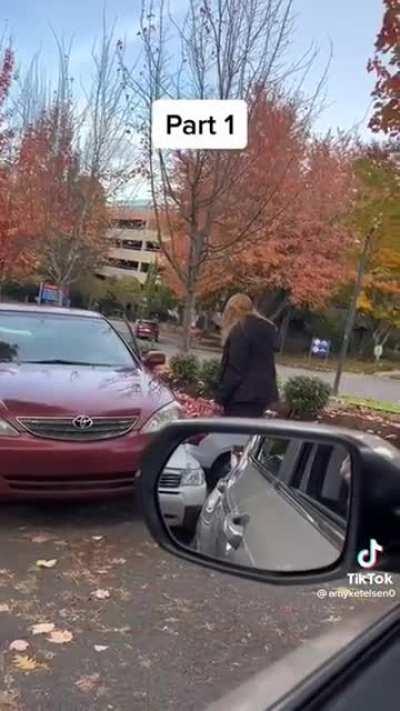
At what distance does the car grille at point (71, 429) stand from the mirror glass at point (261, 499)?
2218 millimetres

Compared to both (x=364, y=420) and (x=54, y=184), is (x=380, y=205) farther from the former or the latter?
(x=54, y=184)

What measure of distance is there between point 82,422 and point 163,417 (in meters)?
0.59

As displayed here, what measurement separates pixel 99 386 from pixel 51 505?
90cm

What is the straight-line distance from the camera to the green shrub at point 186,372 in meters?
10.5

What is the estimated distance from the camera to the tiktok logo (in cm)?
111

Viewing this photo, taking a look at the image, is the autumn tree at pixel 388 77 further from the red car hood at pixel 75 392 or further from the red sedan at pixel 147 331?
the red sedan at pixel 147 331

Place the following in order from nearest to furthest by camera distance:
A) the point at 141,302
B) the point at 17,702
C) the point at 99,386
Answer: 1. the point at 17,702
2. the point at 99,386
3. the point at 141,302

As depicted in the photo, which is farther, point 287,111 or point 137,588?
point 287,111

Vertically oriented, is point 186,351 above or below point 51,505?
above

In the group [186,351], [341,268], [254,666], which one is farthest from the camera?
[341,268]

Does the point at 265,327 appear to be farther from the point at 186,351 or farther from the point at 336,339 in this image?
the point at 336,339

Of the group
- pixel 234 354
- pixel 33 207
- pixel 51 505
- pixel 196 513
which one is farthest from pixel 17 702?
pixel 33 207

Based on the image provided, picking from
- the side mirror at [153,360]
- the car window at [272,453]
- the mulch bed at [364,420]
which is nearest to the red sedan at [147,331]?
the mulch bed at [364,420]

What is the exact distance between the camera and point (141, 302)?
1967 inches
